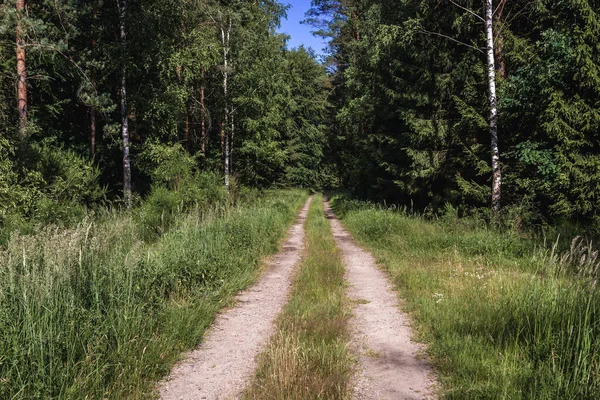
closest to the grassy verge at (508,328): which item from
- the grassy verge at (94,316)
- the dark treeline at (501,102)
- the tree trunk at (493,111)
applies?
the grassy verge at (94,316)

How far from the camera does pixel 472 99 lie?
12.1 metres

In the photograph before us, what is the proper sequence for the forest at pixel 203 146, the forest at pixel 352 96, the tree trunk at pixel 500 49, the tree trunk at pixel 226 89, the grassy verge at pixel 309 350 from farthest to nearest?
the tree trunk at pixel 226 89
the tree trunk at pixel 500 49
the forest at pixel 352 96
the forest at pixel 203 146
the grassy verge at pixel 309 350

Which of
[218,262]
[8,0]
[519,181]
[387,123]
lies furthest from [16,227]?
[387,123]

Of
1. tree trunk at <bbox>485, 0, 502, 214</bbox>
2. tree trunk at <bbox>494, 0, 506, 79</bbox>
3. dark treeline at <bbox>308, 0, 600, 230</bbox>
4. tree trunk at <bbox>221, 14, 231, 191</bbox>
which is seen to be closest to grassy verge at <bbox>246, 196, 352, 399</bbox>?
tree trunk at <bbox>485, 0, 502, 214</bbox>

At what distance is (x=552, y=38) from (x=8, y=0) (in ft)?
53.4

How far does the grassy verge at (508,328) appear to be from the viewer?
114 inches

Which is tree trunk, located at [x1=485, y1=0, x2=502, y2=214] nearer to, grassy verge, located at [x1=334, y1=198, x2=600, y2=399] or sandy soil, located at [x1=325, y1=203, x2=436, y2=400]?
grassy verge, located at [x1=334, y1=198, x2=600, y2=399]

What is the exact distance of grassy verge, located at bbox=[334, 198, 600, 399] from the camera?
2.90 metres

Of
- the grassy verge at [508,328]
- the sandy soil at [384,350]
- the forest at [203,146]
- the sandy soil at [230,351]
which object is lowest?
the sandy soil at [230,351]

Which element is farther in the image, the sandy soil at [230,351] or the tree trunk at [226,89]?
the tree trunk at [226,89]

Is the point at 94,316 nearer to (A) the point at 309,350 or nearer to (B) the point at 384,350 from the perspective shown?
(A) the point at 309,350

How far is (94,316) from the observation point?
353 centimetres

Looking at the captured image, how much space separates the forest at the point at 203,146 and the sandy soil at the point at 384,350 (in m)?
1.98

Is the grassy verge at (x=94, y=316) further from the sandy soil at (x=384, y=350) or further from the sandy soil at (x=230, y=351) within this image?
the sandy soil at (x=384, y=350)
